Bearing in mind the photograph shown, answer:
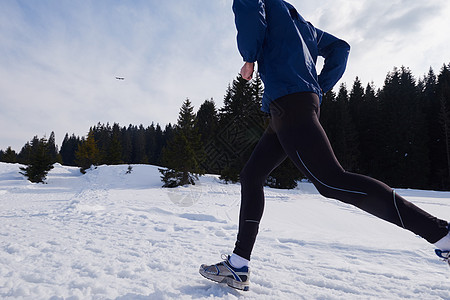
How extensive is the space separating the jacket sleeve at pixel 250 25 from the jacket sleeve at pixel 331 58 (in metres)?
0.50

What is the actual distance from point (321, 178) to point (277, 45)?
0.76 meters

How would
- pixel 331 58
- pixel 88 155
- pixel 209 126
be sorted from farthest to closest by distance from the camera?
pixel 209 126, pixel 88 155, pixel 331 58

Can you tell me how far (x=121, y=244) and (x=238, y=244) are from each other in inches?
53.1

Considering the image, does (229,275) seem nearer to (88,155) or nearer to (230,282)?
(230,282)

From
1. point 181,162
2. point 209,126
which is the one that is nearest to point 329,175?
point 181,162

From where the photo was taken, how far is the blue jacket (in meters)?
1.28

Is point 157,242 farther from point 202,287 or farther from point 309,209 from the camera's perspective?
point 309,209

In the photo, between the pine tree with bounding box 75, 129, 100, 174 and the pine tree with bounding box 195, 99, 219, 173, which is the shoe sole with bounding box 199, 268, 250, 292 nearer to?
the pine tree with bounding box 195, 99, 219, 173

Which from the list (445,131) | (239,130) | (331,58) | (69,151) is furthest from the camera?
(69,151)

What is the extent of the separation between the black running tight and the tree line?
11813 mm

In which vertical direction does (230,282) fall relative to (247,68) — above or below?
below

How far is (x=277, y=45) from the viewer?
1.33 meters

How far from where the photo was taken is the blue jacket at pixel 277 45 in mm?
1280

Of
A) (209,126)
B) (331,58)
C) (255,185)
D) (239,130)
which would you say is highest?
(209,126)
